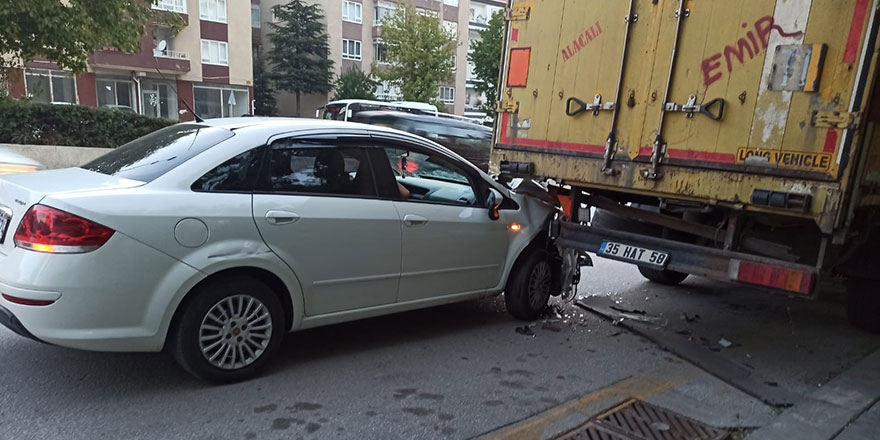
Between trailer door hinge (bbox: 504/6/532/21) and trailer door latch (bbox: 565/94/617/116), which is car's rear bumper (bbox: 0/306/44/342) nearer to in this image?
trailer door latch (bbox: 565/94/617/116)

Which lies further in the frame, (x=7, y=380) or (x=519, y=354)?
(x=519, y=354)

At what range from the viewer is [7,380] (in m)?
3.59

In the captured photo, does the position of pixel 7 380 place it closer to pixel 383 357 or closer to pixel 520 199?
pixel 383 357

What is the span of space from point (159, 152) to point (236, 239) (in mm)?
861

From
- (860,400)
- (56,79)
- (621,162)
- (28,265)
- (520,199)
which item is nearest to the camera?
(28,265)

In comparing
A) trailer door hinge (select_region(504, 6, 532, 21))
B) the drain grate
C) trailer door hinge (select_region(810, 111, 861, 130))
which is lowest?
the drain grate

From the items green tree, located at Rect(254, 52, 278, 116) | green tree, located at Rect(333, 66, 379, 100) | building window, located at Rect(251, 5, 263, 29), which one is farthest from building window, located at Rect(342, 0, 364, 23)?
green tree, located at Rect(254, 52, 278, 116)

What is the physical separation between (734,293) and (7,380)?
22.4 feet

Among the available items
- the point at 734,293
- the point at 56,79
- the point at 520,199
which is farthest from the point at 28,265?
the point at 56,79

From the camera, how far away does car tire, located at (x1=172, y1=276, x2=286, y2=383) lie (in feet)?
11.3

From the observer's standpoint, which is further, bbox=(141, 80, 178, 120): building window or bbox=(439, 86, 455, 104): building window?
bbox=(439, 86, 455, 104): building window

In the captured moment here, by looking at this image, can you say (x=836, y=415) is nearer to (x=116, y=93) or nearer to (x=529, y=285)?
(x=529, y=285)

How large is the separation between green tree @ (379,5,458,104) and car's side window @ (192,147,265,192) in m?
28.2

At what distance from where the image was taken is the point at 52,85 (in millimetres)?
28953
